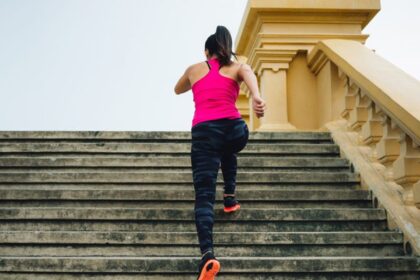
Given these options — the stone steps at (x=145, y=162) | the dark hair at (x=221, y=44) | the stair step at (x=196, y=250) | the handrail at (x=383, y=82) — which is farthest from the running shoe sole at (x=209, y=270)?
the stone steps at (x=145, y=162)

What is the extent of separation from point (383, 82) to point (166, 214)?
2.04 metres

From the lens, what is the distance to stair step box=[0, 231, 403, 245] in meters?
4.20

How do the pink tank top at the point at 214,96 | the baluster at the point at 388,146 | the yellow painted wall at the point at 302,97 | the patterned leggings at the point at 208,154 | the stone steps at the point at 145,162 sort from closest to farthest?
the patterned leggings at the point at 208,154 → the pink tank top at the point at 214,96 → the baluster at the point at 388,146 → the stone steps at the point at 145,162 → the yellow painted wall at the point at 302,97

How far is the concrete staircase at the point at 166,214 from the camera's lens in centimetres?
382

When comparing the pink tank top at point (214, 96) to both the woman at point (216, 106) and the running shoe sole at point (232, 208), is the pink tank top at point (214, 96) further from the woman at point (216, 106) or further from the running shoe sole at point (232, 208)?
the running shoe sole at point (232, 208)

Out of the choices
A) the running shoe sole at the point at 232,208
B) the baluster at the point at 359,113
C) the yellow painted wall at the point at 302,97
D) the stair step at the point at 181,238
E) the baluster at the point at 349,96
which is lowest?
the stair step at the point at 181,238

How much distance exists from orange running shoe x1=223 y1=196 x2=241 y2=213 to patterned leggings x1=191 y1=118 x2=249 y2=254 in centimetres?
39

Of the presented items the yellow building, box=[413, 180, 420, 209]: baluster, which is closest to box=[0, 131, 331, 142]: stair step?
the yellow building

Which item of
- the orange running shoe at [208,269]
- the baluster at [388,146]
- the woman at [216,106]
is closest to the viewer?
the orange running shoe at [208,269]

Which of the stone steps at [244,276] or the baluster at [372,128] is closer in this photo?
the stone steps at [244,276]

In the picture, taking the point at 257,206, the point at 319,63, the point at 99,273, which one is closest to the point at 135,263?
the point at 99,273

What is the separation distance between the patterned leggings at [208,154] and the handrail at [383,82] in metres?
1.10

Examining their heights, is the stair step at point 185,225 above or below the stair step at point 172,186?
below

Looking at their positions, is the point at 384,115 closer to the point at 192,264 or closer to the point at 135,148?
the point at 192,264
